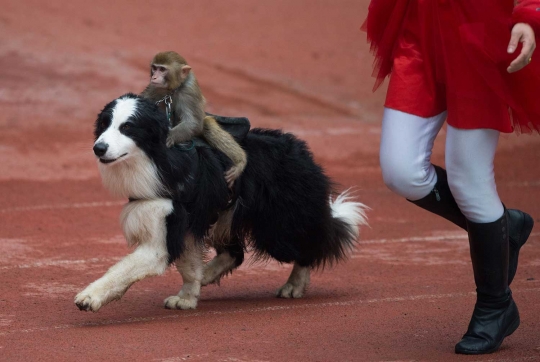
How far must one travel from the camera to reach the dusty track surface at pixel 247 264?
521 cm

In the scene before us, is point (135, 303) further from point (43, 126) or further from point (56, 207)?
point (43, 126)

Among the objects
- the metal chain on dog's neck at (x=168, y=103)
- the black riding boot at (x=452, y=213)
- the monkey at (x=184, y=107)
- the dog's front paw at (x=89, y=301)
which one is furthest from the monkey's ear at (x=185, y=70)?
the black riding boot at (x=452, y=213)

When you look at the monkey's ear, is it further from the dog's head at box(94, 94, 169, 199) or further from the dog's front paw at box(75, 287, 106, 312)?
the dog's front paw at box(75, 287, 106, 312)

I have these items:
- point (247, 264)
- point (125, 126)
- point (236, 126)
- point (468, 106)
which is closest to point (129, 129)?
point (125, 126)

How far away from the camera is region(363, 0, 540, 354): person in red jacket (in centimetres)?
438

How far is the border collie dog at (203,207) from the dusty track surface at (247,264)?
29 cm

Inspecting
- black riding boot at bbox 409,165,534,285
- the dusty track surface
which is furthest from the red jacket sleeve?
the dusty track surface

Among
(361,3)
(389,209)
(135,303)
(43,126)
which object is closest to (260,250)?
(135,303)

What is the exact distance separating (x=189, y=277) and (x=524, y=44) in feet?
9.07

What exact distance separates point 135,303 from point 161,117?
4.56ft

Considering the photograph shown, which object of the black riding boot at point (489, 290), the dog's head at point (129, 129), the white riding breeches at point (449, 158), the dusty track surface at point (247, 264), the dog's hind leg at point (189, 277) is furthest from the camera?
the dog's hind leg at point (189, 277)

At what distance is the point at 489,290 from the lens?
4773 mm

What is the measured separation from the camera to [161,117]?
5570mm

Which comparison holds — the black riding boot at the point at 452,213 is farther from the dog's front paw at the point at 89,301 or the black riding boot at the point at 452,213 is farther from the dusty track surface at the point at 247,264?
the dog's front paw at the point at 89,301
